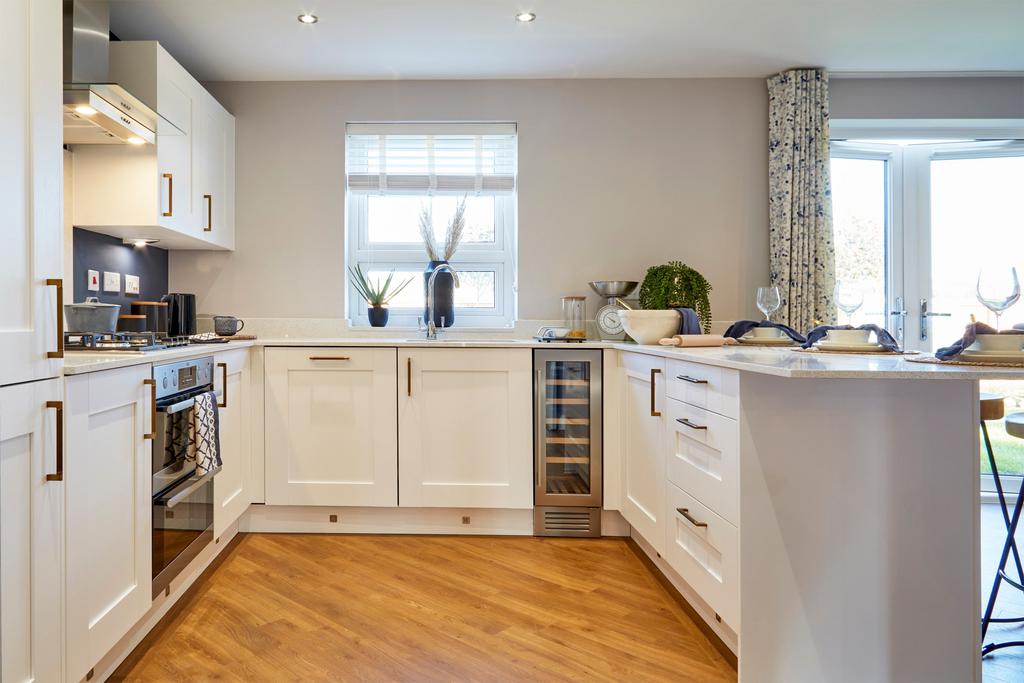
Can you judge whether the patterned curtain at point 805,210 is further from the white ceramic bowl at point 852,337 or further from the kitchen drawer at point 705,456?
the kitchen drawer at point 705,456

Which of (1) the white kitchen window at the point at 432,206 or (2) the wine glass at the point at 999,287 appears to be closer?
(2) the wine glass at the point at 999,287

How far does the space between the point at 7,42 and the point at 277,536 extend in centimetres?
218

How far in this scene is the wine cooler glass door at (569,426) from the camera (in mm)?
2711

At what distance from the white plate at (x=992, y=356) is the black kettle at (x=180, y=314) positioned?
2878mm

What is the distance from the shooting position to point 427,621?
6.30ft

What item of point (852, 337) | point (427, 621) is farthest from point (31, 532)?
point (852, 337)

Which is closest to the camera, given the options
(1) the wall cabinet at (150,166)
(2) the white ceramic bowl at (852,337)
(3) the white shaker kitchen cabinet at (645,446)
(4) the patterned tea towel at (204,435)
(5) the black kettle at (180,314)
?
(2) the white ceramic bowl at (852,337)

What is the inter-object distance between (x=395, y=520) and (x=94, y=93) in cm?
206

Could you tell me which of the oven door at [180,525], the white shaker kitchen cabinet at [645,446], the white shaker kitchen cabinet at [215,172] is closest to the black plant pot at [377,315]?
the white shaker kitchen cabinet at [215,172]

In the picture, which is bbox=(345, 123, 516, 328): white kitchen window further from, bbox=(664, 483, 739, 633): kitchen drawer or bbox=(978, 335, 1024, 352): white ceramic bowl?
bbox=(978, 335, 1024, 352): white ceramic bowl

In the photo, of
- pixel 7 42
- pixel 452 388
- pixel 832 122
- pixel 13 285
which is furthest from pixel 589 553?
pixel 832 122

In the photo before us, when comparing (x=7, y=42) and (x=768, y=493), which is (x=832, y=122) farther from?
(x=7, y=42)

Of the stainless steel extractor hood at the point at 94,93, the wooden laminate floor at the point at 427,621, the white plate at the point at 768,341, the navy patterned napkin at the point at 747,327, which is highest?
the stainless steel extractor hood at the point at 94,93

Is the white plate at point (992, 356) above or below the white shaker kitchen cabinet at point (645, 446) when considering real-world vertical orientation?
above
